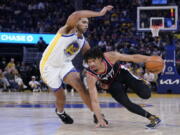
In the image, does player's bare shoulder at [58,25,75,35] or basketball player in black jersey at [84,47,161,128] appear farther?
player's bare shoulder at [58,25,75,35]

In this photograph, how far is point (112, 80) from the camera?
6668 mm

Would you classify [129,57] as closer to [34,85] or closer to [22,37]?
[34,85]

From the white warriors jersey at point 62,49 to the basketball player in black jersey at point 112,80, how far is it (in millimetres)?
575

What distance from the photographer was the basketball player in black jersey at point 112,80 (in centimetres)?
635

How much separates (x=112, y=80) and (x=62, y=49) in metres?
0.93

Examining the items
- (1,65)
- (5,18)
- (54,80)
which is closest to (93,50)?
(54,80)

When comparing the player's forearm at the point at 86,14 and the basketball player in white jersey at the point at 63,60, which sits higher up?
the player's forearm at the point at 86,14

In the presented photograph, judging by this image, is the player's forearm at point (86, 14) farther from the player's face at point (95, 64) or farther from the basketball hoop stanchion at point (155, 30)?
the basketball hoop stanchion at point (155, 30)

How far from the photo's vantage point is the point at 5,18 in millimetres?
27109

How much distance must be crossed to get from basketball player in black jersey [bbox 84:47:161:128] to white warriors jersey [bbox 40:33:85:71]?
575 millimetres

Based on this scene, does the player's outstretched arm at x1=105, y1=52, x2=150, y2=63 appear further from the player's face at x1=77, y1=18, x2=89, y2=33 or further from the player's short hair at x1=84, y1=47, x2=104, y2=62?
the player's face at x1=77, y1=18, x2=89, y2=33

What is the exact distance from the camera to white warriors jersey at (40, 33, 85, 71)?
6.90 m

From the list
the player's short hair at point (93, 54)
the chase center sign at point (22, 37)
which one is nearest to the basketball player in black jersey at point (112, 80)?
the player's short hair at point (93, 54)

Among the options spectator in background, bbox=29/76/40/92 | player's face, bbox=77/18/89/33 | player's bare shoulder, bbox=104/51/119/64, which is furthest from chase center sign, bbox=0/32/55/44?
player's bare shoulder, bbox=104/51/119/64
